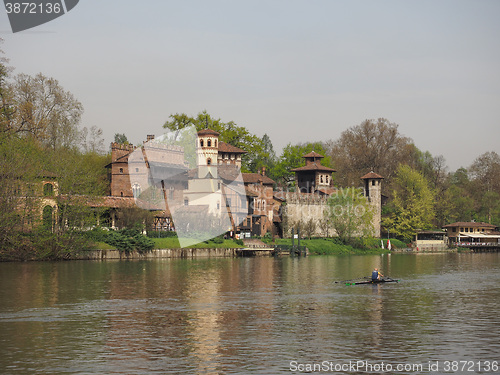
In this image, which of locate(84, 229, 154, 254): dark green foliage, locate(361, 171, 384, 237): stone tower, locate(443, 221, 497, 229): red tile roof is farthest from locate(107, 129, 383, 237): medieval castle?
locate(443, 221, 497, 229): red tile roof

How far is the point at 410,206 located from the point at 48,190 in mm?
58194

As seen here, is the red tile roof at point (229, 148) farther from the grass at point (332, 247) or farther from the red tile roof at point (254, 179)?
the grass at point (332, 247)

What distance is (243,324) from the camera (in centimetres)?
2900

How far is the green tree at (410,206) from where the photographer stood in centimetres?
10544

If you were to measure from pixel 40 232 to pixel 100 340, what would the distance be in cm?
3946

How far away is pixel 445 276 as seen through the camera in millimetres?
54031

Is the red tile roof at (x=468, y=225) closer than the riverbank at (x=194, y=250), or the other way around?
the riverbank at (x=194, y=250)

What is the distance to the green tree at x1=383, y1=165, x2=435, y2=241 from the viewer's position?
105438 millimetres

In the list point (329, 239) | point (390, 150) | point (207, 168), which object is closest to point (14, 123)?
point (207, 168)

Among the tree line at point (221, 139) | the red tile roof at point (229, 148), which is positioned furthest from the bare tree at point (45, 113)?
the red tile roof at point (229, 148)

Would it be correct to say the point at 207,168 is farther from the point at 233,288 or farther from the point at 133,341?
the point at 133,341

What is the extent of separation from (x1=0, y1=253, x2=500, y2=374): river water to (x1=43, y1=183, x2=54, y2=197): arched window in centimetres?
1503

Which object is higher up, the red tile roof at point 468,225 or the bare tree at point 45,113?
the bare tree at point 45,113

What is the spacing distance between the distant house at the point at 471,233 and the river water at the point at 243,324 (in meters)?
62.7
